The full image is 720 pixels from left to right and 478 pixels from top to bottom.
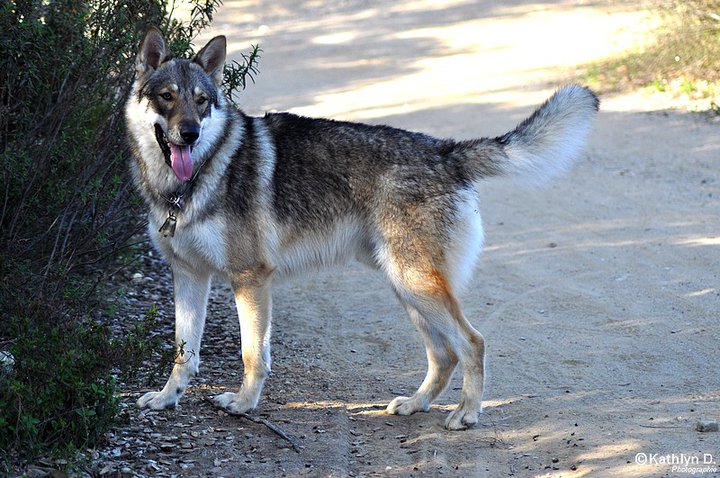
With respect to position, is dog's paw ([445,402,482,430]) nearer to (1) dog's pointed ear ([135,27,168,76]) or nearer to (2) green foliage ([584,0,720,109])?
(1) dog's pointed ear ([135,27,168,76])

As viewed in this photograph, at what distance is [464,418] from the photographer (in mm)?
5273

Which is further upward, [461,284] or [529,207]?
[461,284]

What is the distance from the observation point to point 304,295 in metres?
7.83

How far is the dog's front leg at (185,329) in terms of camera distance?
5445mm

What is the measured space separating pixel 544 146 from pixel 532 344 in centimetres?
165

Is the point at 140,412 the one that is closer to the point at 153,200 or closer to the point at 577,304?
the point at 153,200

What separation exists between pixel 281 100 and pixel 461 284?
9.84 meters

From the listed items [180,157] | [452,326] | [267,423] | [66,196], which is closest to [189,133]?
[180,157]

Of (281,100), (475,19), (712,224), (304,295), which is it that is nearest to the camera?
(304,295)

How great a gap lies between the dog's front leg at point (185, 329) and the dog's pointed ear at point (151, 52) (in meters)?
1.20

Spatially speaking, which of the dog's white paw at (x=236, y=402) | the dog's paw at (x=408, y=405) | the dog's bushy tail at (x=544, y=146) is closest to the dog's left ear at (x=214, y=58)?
the dog's bushy tail at (x=544, y=146)

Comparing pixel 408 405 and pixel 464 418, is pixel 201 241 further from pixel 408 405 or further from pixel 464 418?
pixel 464 418

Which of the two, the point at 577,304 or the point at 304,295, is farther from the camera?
the point at 304,295

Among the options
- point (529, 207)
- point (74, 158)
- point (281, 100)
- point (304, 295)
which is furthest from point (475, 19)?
point (74, 158)
